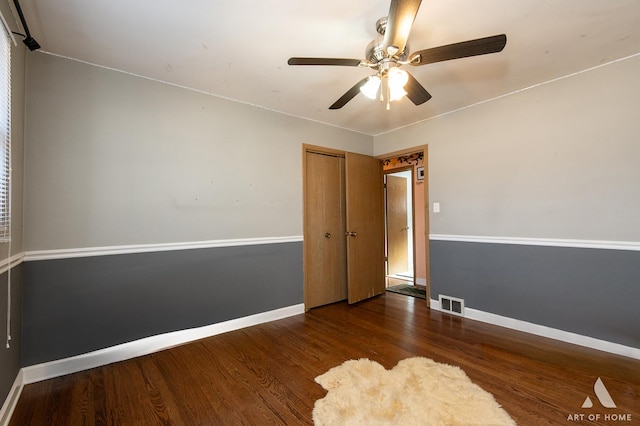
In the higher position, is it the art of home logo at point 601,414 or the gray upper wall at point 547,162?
the gray upper wall at point 547,162

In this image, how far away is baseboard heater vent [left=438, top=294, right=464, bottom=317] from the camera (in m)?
3.13

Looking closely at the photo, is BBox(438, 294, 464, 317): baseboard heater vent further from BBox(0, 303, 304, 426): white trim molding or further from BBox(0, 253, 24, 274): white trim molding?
BBox(0, 253, 24, 274): white trim molding

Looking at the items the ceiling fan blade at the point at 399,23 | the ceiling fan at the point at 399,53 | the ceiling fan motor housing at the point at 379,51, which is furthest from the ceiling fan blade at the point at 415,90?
the ceiling fan blade at the point at 399,23

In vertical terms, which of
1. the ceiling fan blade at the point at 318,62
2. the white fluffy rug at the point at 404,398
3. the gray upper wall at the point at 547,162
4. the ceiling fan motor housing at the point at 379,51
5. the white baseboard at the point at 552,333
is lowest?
the white fluffy rug at the point at 404,398

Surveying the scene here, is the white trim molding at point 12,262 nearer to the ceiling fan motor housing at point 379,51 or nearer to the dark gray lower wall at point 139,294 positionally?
the dark gray lower wall at point 139,294

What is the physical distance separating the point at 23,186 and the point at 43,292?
0.77m

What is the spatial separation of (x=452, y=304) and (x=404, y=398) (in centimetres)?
182

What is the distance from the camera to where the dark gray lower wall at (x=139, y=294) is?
1987 millimetres

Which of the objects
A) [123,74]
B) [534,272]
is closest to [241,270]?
[123,74]

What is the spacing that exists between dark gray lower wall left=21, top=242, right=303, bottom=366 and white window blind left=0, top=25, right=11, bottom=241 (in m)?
0.57

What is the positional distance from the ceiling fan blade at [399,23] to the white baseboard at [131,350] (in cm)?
274

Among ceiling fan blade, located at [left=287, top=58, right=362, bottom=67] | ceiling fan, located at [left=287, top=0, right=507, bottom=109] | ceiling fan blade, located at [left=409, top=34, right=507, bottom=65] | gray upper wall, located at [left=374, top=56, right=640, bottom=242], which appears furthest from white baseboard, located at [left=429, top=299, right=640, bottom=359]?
ceiling fan blade, located at [left=287, top=58, right=362, bottom=67]

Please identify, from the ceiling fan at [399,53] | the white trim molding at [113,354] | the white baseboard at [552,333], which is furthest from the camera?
the white baseboard at [552,333]

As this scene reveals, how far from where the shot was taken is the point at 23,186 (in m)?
1.92
